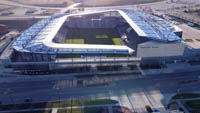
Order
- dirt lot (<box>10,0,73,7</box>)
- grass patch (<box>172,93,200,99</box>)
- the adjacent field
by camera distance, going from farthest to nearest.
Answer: dirt lot (<box>10,0,73,7</box>) < the adjacent field < grass patch (<box>172,93,200,99</box>)

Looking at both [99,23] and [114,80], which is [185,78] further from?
[99,23]

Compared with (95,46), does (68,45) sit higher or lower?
higher

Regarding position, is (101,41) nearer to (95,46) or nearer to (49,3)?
(95,46)

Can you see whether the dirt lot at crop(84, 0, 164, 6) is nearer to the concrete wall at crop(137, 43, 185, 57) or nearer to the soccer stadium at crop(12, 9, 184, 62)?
the soccer stadium at crop(12, 9, 184, 62)

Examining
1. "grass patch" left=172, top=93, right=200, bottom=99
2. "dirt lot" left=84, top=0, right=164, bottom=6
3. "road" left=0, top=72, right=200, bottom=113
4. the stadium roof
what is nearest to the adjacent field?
the stadium roof

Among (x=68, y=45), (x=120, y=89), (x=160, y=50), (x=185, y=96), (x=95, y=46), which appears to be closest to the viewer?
(x=185, y=96)

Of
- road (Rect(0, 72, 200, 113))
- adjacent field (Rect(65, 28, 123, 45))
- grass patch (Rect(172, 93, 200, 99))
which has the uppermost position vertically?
→ adjacent field (Rect(65, 28, 123, 45))

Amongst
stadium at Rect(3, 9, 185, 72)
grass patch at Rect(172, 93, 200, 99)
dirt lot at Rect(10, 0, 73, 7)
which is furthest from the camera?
dirt lot at Rect(10, 0, 73, 7)

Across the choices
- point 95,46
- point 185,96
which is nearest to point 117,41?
point 95,46
